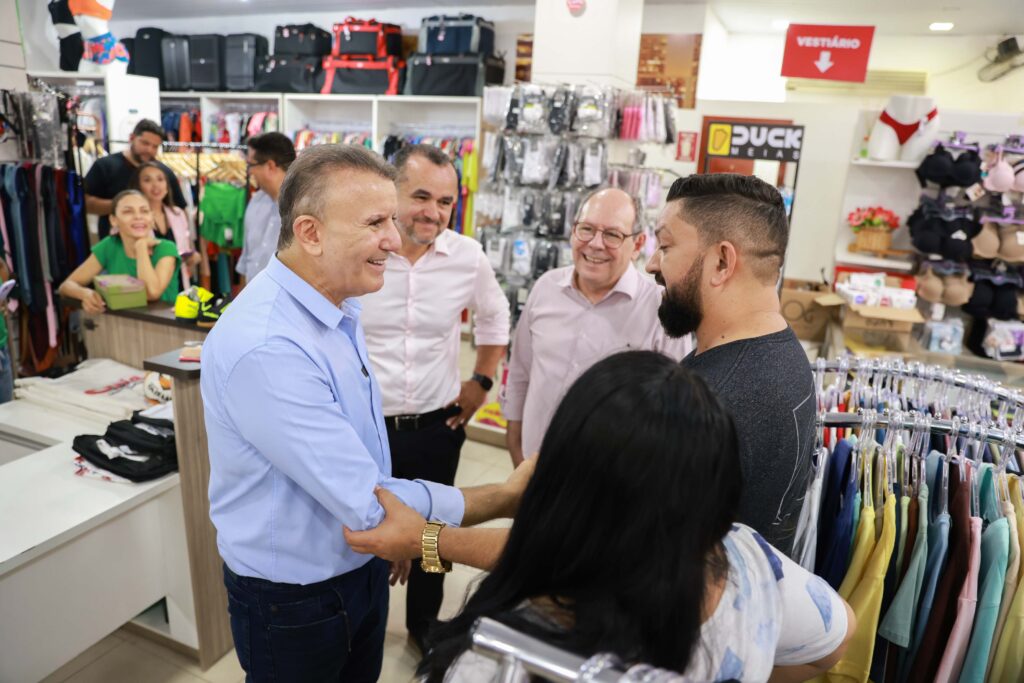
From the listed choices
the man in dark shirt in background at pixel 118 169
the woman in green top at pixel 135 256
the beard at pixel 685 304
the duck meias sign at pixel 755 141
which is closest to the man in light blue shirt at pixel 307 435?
the beard at pixel 685 304

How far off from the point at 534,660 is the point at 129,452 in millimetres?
2197

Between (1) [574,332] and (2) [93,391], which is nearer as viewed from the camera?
(1) [574,332]

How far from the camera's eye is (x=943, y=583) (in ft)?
5.08

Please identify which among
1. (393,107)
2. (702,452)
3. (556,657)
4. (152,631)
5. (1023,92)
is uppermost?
(1023,92)

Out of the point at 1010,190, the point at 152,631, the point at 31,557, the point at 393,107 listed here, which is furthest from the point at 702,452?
the point at 393,107

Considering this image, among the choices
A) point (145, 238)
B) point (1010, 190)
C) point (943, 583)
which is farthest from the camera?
point (1010, 190)

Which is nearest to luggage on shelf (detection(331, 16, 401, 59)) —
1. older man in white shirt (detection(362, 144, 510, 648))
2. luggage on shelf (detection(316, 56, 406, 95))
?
luggage on shelf (detection(316, 56, 406, 95))

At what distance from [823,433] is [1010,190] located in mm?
4553

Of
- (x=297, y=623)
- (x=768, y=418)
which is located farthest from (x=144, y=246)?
(x=768, y=418)

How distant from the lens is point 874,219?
220 inches

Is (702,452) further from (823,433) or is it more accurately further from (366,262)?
(823,433)

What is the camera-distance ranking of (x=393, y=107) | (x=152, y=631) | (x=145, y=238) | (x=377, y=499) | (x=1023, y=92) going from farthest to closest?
1. (x=1023, y=92)
2. (x=393, y=107)
3. (x=145, y=238)
4. (x=152, y=631)
5. (x=377, y=499)

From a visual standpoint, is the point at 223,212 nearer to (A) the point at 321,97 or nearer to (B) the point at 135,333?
(A) the point at 321,97

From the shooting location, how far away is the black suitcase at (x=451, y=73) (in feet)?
22.7
